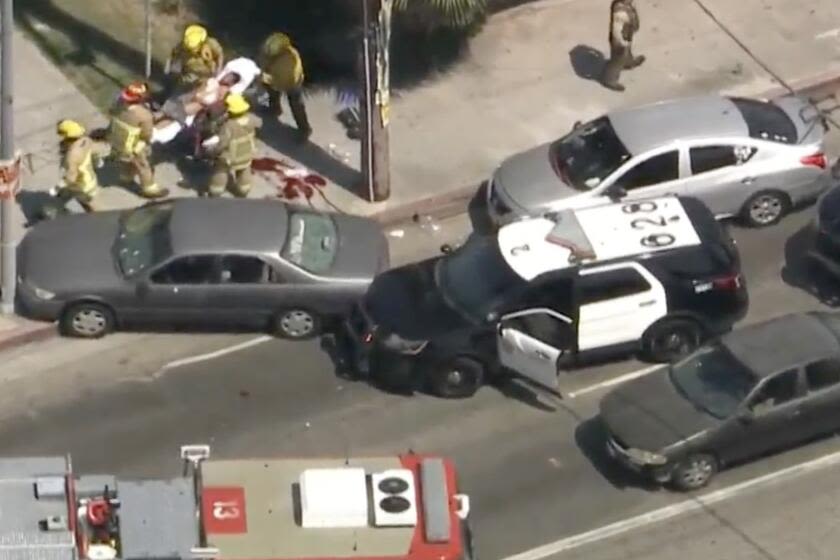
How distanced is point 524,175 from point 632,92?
3.10 meters

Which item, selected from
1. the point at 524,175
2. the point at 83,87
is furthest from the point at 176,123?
the point at 524,175

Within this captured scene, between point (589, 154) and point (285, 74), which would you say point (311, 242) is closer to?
point (285, 74)

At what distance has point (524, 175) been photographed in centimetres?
2616

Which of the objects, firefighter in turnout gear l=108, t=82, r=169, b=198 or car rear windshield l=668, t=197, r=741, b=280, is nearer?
car rear windshield l=668, t=197, r=741, b=280

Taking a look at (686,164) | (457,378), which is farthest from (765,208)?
(457,378)

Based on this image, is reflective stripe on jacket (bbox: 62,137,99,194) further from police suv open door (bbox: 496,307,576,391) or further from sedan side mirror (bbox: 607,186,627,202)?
sedan side mirror (bbox: 607,186,627,202)

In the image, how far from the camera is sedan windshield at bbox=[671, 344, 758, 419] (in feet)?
72.4

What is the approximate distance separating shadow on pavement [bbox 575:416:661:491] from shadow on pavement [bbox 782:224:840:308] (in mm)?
3384

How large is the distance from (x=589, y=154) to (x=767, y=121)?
2.05 metres

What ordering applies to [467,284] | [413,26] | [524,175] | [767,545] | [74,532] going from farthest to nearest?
[413,26] → [524,175] → [467,284] → [767,545] → [74,532]

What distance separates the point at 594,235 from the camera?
23766 millimetres

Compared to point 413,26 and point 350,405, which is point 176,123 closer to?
point 413,26

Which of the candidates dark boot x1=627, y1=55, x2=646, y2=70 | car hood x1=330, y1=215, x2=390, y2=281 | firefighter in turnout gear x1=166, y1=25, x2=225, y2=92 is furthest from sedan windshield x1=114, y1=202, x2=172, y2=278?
dark boot x1=627, y1=55, x2=646, y2=70

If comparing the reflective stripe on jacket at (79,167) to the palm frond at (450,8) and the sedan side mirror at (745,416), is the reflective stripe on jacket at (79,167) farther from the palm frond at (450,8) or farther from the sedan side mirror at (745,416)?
the sedan side mirror at (745,416)
